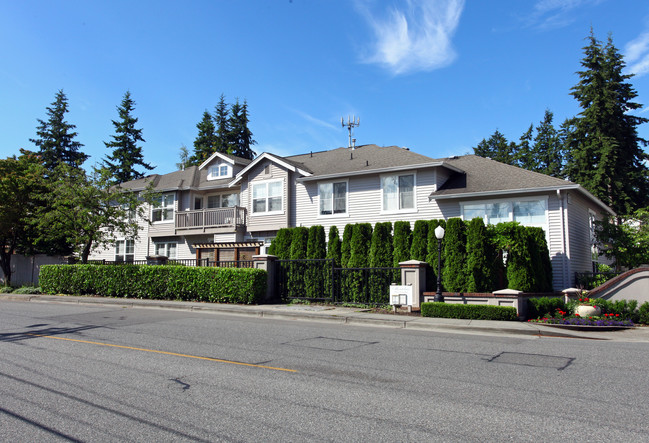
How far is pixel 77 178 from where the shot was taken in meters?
24.2

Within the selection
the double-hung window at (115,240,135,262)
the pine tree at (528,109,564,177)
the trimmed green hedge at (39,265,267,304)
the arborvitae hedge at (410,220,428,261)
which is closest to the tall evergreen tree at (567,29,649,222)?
the pine tree at (528,109,564,177)

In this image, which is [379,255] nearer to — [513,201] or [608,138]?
[513,201]

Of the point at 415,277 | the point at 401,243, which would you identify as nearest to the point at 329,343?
the point at 415,277

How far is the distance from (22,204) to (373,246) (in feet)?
70.1

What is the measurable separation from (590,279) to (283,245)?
12.9 m

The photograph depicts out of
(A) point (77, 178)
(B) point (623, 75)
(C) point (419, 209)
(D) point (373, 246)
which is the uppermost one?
(B) point (623, 75)

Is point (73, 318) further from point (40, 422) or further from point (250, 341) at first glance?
point (40, 422)

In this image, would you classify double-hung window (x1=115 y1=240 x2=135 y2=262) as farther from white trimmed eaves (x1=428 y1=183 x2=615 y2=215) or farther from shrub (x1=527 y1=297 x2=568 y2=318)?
shrub (x1=527 y1=297 x2=568 y2=318)

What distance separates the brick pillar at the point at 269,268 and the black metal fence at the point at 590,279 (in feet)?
40.8

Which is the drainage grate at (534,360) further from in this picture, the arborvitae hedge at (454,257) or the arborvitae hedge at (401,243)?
the arborvitae hedge at (401,243)

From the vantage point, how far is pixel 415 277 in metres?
16.6


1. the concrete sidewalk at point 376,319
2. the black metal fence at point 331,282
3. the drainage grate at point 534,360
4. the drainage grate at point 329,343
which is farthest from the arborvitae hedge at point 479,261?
the drainage grate at point 534,360

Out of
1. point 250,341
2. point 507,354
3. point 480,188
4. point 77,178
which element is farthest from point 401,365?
point 77,178

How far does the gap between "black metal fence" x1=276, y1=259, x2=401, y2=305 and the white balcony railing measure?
766 cm
